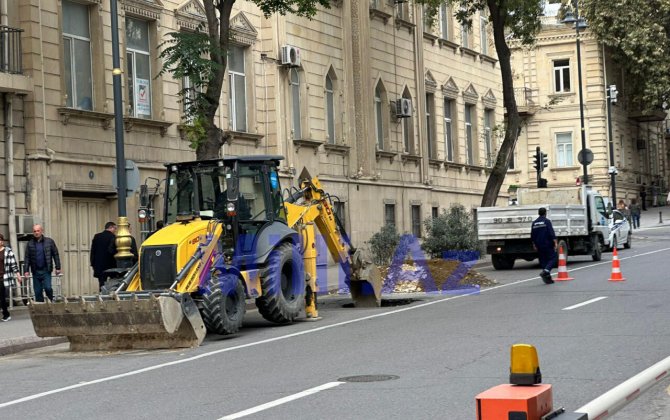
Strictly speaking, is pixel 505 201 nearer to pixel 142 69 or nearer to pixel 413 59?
pixel 413 59

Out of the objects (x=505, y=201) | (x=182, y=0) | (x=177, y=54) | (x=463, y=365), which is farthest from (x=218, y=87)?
(x=505, y=201)

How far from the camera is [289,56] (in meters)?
30.8

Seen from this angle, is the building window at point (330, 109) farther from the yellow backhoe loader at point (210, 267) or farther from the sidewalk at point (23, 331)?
the yellow backhoe loader at point (210, 267)

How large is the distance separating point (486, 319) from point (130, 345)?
5.24 metres

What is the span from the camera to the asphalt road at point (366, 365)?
9.59 m

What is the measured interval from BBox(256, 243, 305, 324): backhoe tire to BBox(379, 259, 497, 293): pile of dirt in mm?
5685

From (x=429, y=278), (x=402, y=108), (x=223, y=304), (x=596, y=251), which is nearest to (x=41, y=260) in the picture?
(x=223, y=304)

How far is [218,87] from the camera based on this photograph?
21.8m

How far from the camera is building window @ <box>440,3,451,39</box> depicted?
1742 inches

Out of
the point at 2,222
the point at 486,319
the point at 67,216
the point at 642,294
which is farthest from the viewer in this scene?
the point at 67,216

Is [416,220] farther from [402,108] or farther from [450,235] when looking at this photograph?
[450,235]

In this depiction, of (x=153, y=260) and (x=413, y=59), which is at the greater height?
(x=413, y=59)

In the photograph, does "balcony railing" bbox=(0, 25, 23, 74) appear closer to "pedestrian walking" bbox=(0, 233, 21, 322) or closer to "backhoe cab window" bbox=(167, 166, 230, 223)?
"pedestrian walking" bbox=(0, 233, 21, 322)

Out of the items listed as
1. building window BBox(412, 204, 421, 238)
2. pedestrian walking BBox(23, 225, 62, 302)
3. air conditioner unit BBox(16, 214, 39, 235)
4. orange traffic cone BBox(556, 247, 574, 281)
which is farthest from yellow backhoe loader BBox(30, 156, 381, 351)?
building window BBox(412, 204, 421, 238)
